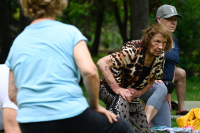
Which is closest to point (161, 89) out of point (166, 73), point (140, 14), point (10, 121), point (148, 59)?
point (166, 73)

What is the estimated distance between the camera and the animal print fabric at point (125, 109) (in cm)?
338

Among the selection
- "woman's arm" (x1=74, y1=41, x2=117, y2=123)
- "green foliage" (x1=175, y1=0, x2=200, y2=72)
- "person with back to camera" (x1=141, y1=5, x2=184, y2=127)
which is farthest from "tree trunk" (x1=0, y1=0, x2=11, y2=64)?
"woman's arm" (x1=74, y1=41, x2=117, y2=123)

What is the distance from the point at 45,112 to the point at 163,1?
8332 mm

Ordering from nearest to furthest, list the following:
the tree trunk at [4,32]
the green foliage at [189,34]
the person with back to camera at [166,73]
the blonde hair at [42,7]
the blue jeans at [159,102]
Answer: the blonde hair at [42,7]
the blue jeans at [159,102]
the person with back to camera at [166,73]
the tree trunk at [4,32]
the green foliage at [189,34]

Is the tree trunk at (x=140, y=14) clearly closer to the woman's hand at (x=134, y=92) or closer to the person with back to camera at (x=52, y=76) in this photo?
the woman's hand at (x=134, y=92)

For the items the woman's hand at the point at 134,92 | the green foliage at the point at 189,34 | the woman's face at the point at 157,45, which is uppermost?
the woman's face at the point at 157,45

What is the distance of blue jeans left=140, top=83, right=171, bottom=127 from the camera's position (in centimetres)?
429

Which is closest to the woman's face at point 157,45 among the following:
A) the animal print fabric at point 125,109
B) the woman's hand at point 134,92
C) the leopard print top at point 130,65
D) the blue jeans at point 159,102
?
the leopard print top at point 130,65

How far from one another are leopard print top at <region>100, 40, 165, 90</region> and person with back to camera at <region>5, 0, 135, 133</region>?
139cm

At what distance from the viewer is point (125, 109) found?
3.45m

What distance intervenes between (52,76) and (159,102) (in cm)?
271

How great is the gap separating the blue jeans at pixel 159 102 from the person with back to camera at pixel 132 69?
1.53 ft

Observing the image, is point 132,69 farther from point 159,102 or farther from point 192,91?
point 192,91

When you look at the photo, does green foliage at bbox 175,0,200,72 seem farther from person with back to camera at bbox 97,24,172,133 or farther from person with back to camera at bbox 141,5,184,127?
person with back to camera at bbox 97,24,172,133
